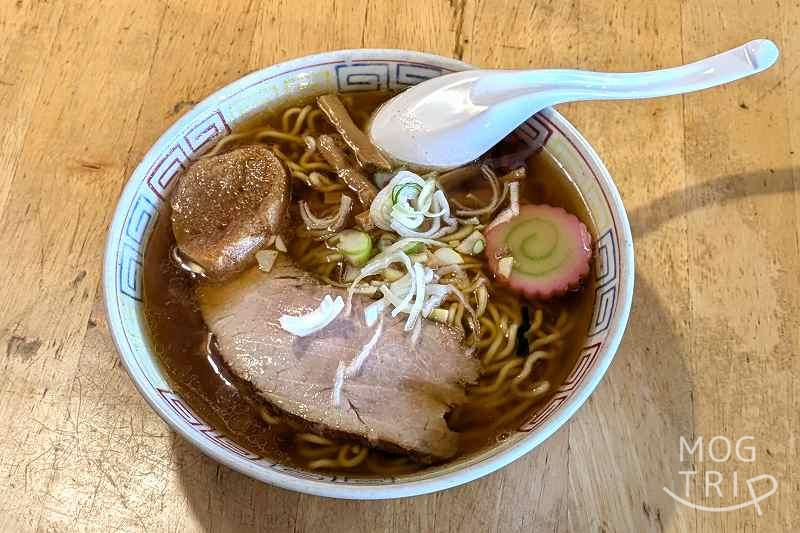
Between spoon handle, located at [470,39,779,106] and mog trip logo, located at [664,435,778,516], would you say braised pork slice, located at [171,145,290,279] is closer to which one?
spoon handle, located at [470,39,779,106]

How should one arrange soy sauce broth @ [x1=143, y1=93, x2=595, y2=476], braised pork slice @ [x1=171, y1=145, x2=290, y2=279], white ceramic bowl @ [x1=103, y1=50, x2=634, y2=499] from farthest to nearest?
1. braised pork slice @ [x1=171, y1=145, x2=290, y2=279]
2. soy sauce broth @ [x1=143, y1=93, x2=595, y2=476]
3. white ceramic bowl @ [x1=103, y1=50, x2=634, y2=499]

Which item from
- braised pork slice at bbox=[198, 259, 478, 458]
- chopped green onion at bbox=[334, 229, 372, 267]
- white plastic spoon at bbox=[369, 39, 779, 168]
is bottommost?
braised pork slice at bbox=[198, 259, 478, 458]

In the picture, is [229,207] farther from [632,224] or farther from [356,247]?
[632,224]

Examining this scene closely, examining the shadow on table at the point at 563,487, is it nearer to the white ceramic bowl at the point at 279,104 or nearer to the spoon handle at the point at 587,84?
the white ceramic bowl at the point at 279,104

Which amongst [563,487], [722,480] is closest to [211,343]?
[563,487]

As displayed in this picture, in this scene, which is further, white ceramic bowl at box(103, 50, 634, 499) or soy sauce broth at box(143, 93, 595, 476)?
soy sauce broth at box(143, 93, 595, 476)

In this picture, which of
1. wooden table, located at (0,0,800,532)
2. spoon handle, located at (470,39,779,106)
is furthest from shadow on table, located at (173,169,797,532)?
spoon handle, located at (470,39,779,106)

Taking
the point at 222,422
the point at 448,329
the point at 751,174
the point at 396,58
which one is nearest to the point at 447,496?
the point at 448,329
